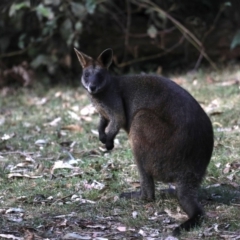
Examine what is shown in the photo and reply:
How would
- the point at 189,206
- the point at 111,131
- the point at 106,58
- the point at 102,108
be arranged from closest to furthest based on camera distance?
the point at 189,206 → the point at 111,131 → the point at 102,108 → the point at 106,58

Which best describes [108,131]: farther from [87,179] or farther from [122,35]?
[122,35]

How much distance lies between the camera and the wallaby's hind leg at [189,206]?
438 cm

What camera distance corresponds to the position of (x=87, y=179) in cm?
575

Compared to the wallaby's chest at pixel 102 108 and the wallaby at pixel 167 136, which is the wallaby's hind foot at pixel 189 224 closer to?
the wallaby at pixel 167 136

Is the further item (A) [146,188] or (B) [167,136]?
(A) [146,188]

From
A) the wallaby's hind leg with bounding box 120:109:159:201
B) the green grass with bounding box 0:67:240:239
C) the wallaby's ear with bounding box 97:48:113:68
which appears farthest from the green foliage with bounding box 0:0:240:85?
the wallaby's hind leg with bounding box 120:109:159:201

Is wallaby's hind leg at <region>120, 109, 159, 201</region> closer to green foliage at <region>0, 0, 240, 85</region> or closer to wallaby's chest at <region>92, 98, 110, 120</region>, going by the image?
wallaby's chest at <region>92, 98, 110, 120</region>

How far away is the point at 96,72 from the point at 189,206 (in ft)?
4.80

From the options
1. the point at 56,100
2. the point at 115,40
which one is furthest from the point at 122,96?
the point at 115,40

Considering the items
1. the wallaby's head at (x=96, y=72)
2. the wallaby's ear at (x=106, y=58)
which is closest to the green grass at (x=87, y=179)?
the wallaby's head at (x=96, y=72)

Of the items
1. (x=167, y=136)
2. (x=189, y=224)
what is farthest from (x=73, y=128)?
(x=189, y=224)

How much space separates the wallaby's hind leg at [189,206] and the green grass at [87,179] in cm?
7

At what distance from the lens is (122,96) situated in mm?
5363

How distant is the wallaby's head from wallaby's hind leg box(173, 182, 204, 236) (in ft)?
3.81
